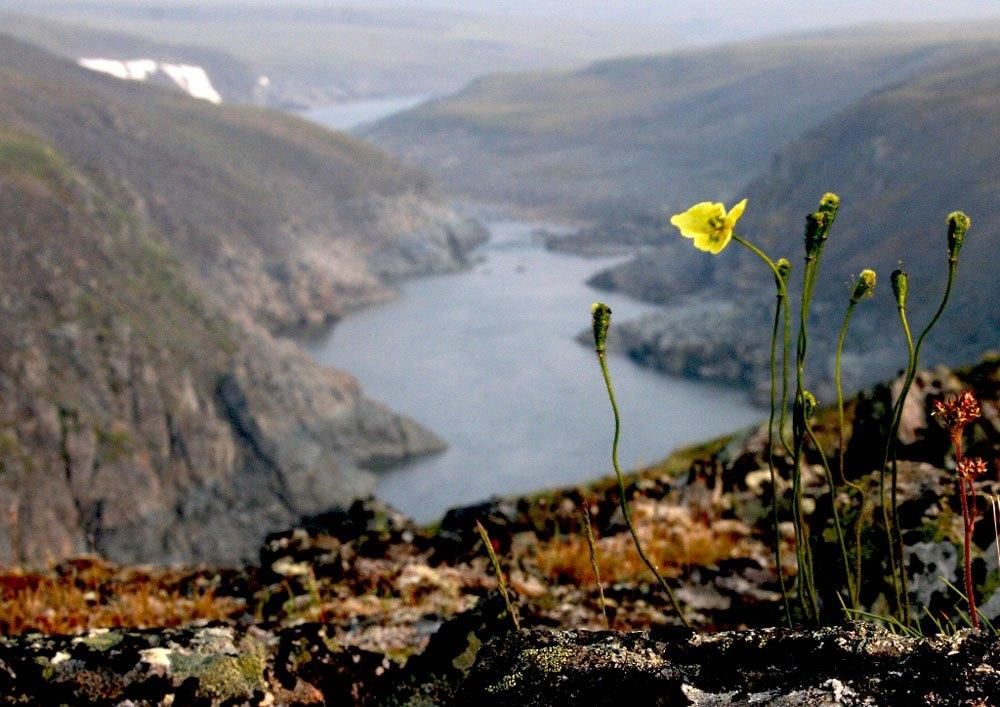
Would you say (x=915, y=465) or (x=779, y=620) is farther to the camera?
(x=915, y=465)

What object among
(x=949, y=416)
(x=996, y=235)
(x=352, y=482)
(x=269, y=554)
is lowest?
(x=352, y=482)

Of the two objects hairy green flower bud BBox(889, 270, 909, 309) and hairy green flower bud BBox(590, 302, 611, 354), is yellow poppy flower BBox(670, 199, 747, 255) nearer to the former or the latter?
hairy green flower bud BBox(590, 302, 611, 354)

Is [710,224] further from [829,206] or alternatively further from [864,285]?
[864,285]

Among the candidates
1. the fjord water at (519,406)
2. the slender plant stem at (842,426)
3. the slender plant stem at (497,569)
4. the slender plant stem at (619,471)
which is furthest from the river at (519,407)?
the slender plant stem at (619,471)

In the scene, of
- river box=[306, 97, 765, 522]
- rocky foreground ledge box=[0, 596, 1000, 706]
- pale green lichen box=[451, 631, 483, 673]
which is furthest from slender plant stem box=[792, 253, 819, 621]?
river box=[306, 97, 765, 522]

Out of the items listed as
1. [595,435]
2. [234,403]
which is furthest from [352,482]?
[595,435]

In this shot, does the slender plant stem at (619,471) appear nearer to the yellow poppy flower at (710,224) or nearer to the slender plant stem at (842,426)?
the yellow poppy flower at (710,224)

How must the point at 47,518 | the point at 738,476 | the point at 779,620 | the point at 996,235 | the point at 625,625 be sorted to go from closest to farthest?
the point at 779,620 < the point at 625,625 < the point at 738,476 < the point at 47,518 < the point at 996,235

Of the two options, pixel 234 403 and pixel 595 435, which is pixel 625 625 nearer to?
pixel 595 435
